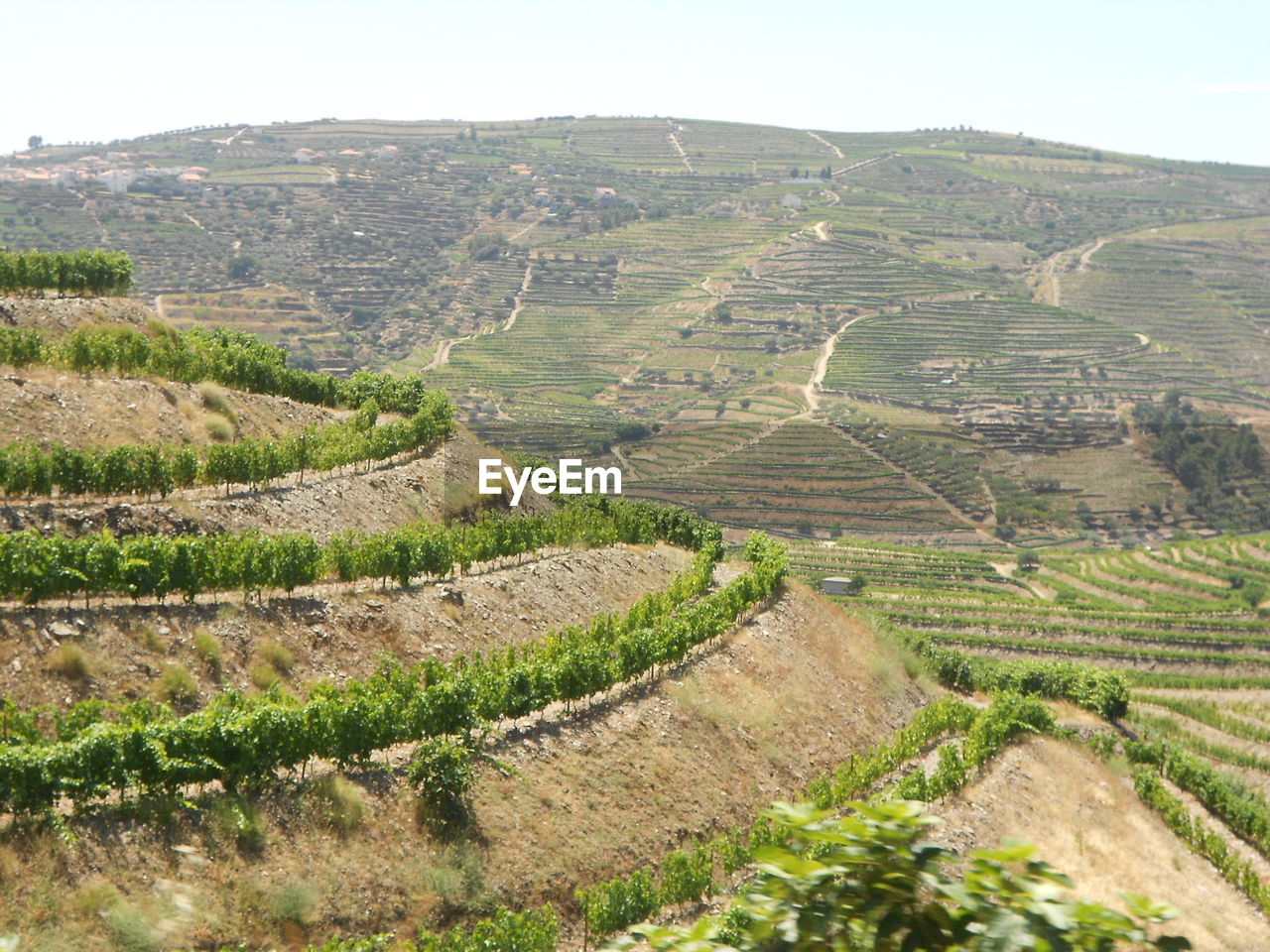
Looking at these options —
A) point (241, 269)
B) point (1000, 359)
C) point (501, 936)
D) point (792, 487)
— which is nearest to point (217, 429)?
point (501, 936)

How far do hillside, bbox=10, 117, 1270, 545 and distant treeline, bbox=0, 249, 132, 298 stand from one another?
65928mm

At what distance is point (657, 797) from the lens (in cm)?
2214

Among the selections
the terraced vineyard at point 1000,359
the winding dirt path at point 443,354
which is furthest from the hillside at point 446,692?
the winding dirt path at point 443,354

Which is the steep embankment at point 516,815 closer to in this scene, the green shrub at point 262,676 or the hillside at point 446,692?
the hillside at point 446,692

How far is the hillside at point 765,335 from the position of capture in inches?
4264

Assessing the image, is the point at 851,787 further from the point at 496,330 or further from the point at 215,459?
the point at 496,330

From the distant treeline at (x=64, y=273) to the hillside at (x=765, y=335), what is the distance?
216 feet

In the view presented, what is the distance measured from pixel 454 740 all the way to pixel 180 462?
34.1 feet

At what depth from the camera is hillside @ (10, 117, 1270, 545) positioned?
108 m

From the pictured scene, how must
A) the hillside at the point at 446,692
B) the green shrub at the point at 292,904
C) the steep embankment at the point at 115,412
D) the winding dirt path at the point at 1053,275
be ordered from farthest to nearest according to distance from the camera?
the winding dirt path at the point at 1053,275 < the steep embankment at the point at 115,412 < the hillside at the point at 446,692 < the green shrub at the point at 292,904

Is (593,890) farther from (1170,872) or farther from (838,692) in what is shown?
(1170,872)

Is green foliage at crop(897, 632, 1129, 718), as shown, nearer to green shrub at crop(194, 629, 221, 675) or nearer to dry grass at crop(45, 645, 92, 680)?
green shrub at crop(194, 629, 221, 675)

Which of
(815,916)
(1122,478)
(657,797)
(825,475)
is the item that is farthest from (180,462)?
(1122,478)

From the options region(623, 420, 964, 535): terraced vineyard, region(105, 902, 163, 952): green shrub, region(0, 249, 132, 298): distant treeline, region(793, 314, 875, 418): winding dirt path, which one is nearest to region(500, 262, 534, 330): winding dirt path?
region(793, 314, 875, 418): winding dirt path
